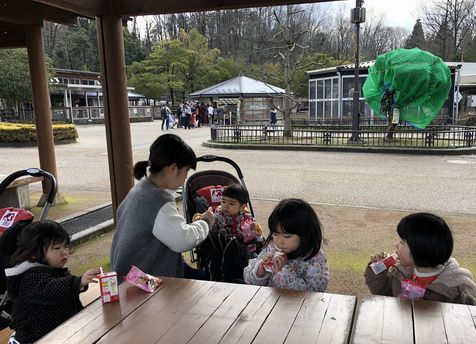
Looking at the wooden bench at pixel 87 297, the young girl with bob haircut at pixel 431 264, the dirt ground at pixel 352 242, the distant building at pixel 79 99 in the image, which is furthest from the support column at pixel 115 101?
the distant building at pixel 79 99

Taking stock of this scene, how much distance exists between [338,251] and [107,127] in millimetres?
2898

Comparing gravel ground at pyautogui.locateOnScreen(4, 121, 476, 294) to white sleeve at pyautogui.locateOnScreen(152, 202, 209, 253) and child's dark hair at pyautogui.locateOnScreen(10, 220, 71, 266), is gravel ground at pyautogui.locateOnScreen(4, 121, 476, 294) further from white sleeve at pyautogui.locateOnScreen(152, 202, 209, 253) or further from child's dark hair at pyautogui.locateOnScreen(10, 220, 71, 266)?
child's dark hair at pyautogui.locateOnScreen(10, 220, 71, 266)

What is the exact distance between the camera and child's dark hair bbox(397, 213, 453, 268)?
218 centimetres

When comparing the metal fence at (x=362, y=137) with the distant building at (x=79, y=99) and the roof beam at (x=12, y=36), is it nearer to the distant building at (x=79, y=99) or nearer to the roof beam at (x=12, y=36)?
the roof beam at (x=12, y=36)

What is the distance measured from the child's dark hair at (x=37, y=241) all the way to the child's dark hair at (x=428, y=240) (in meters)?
1.86

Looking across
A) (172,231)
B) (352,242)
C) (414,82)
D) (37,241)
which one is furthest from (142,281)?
(414,82)

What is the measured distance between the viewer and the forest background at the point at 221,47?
1145 inches

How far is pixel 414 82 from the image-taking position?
14102 millimetres

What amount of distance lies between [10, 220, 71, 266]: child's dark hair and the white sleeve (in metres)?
0.52

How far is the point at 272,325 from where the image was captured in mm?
1809

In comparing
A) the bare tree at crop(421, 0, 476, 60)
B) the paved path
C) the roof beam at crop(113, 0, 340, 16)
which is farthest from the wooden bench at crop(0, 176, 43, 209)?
the bare tree at crop(421, 0, 476, 60)

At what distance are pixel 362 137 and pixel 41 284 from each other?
49.3 ft

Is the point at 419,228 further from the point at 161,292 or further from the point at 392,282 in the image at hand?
the point at 161,292

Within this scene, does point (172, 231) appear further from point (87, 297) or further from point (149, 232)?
point (87, 297)
